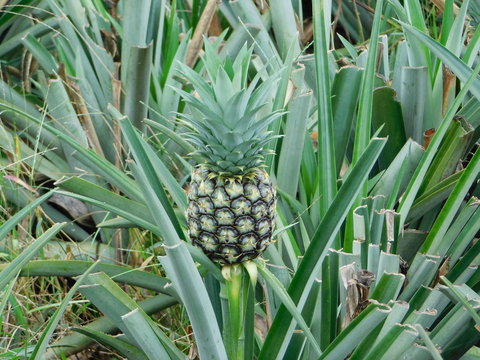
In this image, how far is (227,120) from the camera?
1.03 m

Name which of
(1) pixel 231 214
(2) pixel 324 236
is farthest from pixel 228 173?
(2) pixel 324 236

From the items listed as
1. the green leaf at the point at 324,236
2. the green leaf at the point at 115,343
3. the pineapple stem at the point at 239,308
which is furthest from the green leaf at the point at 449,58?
the green leaf at the point at 115,343

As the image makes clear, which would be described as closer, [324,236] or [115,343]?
[324,236]

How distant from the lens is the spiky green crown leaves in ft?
3.37

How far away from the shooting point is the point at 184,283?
0.98m

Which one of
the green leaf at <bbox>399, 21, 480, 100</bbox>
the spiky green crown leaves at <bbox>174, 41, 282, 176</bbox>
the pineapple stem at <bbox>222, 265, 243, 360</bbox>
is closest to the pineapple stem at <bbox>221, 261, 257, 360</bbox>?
the pineapple stem at <bbox>222, 265, 243, 360</bbox>

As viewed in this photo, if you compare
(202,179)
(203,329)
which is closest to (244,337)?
(203,329)

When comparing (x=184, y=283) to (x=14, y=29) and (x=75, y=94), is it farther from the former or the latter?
(x=14, y=29)

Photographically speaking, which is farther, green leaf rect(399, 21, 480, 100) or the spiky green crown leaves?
green leaf rect(399, 21, 480, 100)

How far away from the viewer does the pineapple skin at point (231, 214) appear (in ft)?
3.42

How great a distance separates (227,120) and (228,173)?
8 cm

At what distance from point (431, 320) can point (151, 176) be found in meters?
0.54

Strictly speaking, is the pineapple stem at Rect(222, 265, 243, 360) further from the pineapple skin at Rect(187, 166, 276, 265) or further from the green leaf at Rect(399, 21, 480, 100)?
the green leaf at Rect(399, 21, 480, 100)

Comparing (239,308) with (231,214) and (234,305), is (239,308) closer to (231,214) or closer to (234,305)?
(234,305)
